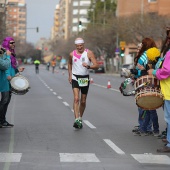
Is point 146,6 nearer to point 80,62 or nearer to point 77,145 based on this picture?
point 80,62

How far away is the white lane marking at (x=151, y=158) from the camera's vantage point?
879 centimetres

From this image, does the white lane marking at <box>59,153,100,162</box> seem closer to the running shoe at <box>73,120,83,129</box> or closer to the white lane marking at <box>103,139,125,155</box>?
the white lane marking at <box>103,139,125,155</box>

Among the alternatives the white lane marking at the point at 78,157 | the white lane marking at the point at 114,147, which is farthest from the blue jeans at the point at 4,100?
the white lane marking at the point at 78,157

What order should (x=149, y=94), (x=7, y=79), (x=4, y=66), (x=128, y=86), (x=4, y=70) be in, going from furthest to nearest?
(x=7, y=79) < (x=4, y=70) < (x=128, y=86) < (x=4, y=66) < (x=149, y=94)

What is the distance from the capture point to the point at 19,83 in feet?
41.7

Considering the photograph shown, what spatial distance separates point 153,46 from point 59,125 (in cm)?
326

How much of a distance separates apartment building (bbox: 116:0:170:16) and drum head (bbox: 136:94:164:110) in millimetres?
58191

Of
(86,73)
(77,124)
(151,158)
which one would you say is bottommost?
(77,124)

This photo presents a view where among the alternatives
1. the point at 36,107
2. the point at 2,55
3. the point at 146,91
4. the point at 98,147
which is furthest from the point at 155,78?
the point at 36,107

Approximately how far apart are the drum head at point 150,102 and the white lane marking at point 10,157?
2.41m

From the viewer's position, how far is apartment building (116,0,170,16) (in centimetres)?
7887

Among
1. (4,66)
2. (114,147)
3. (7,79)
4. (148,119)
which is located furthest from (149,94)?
(7,79)

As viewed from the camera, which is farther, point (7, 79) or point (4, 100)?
point (4, 100)

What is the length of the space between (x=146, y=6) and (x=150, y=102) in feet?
245
